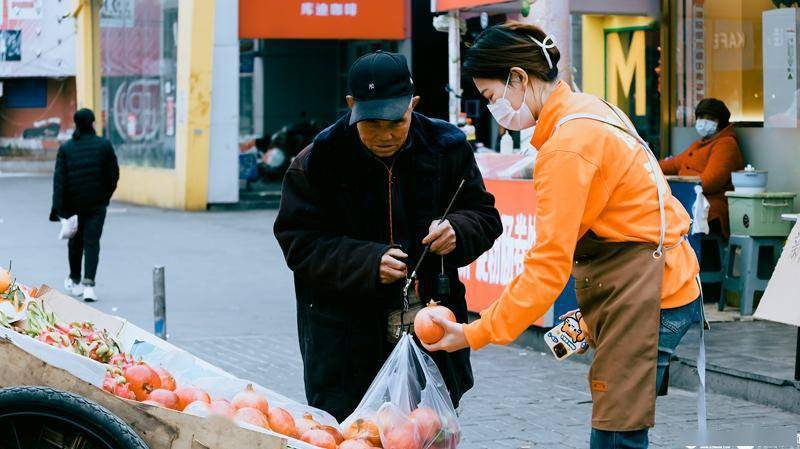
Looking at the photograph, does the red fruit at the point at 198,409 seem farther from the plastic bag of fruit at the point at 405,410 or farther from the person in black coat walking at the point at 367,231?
the person in black coat walking at the point at 367,231

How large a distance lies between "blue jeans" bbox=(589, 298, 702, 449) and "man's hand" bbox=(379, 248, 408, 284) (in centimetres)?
85

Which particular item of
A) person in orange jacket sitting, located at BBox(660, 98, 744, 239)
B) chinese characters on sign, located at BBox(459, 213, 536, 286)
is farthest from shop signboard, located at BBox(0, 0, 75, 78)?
chinese characters on sign, located at BBox(459, 213, 536, 286)

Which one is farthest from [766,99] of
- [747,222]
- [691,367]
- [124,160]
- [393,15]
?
[124,160]

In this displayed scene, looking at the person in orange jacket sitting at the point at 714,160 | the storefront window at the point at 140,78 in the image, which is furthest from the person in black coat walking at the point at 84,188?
the storefront window at the point at 140,78

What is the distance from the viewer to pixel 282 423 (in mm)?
3955

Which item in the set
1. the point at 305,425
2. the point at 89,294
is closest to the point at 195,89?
the point at 89,294

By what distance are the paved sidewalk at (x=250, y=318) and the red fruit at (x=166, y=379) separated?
2.83 m

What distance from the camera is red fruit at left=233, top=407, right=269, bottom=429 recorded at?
12.7 feet

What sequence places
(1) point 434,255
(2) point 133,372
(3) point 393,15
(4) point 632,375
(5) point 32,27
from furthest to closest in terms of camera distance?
1. (5) point 32,27
2. (3) point 393,15
3. (1) point 434,255
4. (2) point 133,372
5. (4) point 632,375

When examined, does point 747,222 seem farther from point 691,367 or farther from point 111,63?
point 111,63

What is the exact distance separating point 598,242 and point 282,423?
113cm

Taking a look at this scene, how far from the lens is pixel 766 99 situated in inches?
424

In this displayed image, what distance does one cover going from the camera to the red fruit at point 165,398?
393 cm

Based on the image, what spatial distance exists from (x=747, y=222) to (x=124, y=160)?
1872 centimetres
